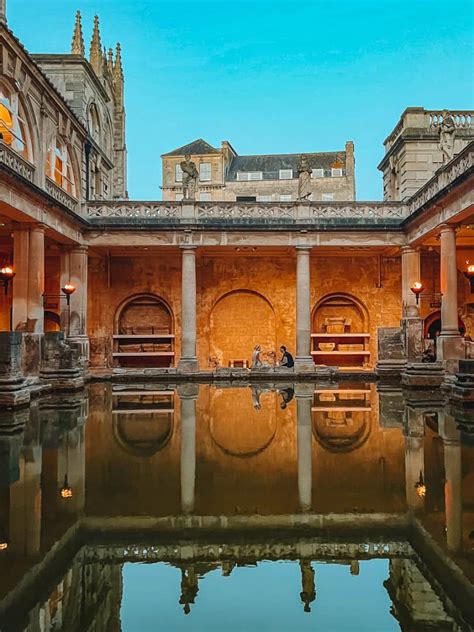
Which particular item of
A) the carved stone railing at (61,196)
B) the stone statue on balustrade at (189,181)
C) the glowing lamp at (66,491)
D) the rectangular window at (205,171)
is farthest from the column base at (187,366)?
the rectangular window at (205,171)

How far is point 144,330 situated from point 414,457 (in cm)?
2090

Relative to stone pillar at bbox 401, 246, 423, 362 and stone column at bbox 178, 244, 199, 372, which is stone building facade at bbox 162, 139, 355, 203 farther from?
stone column at bbox 178, 244, 199, 372

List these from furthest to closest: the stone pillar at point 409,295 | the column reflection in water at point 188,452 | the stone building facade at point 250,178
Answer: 1. the stone building facade at point 250,178
2. the stone pillar at point 409,295
3. the column reflection in water at point 188,452

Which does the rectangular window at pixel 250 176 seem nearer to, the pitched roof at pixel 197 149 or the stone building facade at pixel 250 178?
the stone building facade at pixel 250 178

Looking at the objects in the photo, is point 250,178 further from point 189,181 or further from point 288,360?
point 288,360

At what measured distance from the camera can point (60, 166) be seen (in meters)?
20.2

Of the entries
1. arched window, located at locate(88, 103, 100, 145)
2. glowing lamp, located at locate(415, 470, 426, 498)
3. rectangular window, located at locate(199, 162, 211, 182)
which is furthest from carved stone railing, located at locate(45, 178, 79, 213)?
rectangular window, located at locate(199, 162, 211, 182)

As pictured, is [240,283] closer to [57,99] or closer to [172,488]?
[57,99]

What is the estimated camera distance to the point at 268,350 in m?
26.5

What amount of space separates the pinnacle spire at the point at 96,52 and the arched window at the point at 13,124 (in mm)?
11480

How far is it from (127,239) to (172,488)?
17370 mm

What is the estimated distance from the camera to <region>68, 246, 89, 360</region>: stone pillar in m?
20.7

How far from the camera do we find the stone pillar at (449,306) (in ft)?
53.5

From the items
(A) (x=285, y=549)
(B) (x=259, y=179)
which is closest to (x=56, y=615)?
(A) (x=285, y=549)
